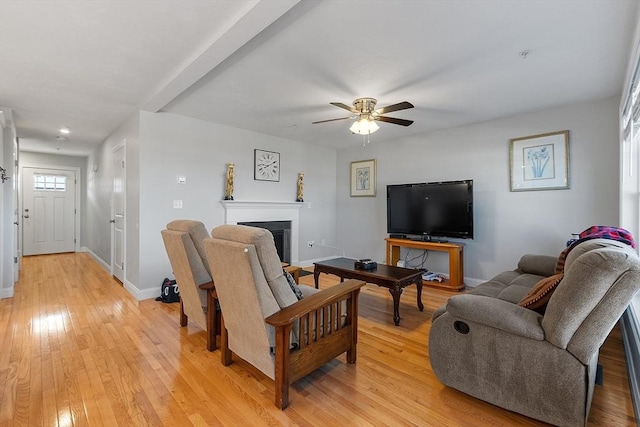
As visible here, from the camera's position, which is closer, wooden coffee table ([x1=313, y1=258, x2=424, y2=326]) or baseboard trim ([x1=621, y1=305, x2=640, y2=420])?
baseboard trim ([x1=621, y1=305, x2=640, y2=420])

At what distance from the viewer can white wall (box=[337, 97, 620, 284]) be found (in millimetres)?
3416

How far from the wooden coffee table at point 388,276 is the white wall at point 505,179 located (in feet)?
5.50

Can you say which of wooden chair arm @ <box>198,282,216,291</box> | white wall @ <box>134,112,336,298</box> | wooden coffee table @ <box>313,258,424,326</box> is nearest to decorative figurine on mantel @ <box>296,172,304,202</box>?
white wall @ <box>134,112,336,298</box>

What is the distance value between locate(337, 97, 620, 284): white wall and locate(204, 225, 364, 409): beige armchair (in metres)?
3.10

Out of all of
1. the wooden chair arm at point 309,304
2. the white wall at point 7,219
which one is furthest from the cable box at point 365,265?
the white wall at point 7,219

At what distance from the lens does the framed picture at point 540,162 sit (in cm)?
362

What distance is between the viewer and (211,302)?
2.35 m

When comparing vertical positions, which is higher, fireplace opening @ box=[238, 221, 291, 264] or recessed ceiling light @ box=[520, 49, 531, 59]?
recessed ceiling light @ box=[520, 49, 531, 59]

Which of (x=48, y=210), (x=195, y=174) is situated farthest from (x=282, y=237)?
(x=48, y=210)

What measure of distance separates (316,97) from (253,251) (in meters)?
2.28

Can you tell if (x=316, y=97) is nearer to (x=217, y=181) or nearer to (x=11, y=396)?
(x=217, y=181)

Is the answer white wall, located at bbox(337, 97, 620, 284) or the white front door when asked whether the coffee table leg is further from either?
the white front door

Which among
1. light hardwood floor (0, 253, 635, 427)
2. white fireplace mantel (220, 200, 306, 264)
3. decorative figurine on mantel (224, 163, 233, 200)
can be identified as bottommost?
light hardwood floor (0, 253, 635, 427)

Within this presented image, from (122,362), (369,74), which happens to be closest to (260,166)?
(369,74)
